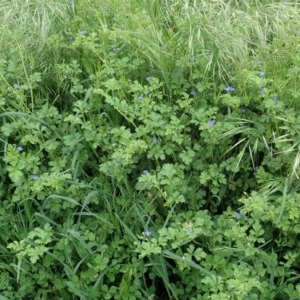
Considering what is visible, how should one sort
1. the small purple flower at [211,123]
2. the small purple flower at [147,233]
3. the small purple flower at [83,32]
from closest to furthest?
the small purple flower at [147,233] → the small purple flower at [211,123] → the small purple flower at [83,32]

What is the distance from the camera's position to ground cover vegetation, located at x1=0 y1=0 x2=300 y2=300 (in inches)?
73.3

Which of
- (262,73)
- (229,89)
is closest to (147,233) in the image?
(229,89)

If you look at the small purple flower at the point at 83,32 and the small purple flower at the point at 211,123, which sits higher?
the small purple flower at the point at 83,32

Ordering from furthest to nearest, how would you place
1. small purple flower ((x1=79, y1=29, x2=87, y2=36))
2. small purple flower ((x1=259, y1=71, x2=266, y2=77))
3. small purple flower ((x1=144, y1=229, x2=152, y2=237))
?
small purple flower ((x1=79, y1=29, x2=87, y2=36))
small purple flower ((x1=259, y1=71, x2=266, y2=77))
small purple flower ((x1=144, y1=229, x2=152, y2=237))

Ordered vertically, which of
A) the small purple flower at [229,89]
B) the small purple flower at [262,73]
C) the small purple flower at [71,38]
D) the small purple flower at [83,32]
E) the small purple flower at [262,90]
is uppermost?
the small purple flower at [83,32]

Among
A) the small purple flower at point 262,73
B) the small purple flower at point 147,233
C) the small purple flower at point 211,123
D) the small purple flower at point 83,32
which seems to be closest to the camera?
the small purple flower at point 147,233

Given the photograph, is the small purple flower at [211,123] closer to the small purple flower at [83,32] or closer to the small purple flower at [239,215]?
the small purple flower at [239,215]

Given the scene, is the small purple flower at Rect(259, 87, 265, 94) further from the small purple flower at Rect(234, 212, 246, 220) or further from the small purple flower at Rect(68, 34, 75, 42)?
the small purple flower at Rect(68, 34, 75, 42)

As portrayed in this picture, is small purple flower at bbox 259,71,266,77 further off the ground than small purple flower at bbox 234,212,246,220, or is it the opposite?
small purple flower at bbox 259,71,266,77

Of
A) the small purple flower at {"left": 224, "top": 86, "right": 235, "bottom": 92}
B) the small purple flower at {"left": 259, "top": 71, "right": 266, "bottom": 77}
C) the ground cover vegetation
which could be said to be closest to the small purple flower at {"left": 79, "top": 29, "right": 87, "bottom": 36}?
the ground cover vegetation

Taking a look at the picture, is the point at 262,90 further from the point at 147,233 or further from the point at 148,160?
the point at 147,233

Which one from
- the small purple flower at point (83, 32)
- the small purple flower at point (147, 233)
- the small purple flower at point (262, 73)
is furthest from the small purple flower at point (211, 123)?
the small purple flower at point (83, 32)

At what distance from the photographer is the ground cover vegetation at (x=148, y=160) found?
1.86 meters

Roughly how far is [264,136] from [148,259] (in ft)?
2.12
